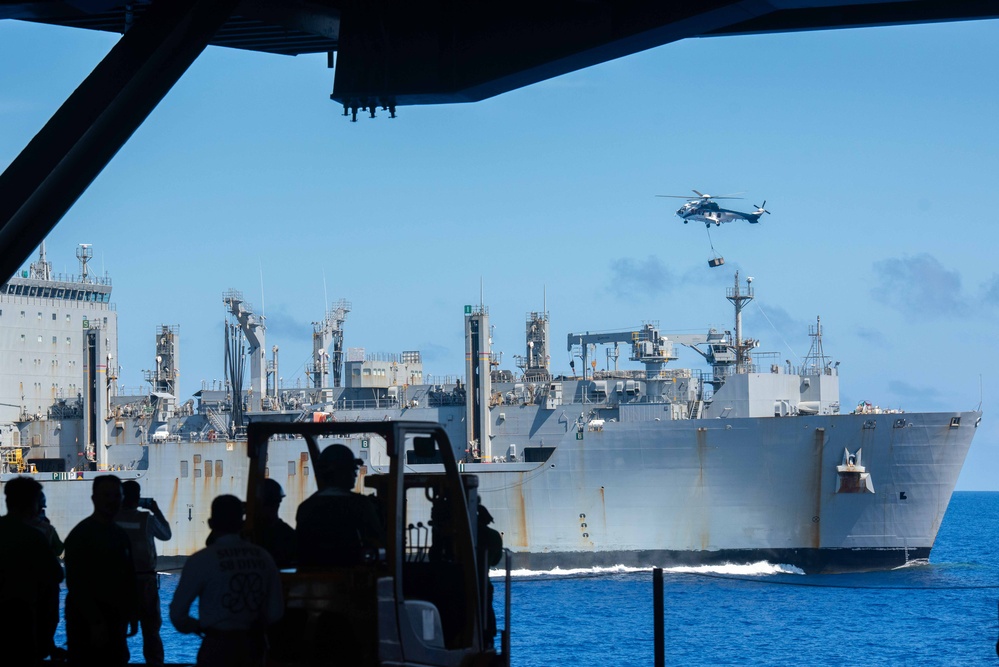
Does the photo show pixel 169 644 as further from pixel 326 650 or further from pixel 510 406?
pixel 326 650

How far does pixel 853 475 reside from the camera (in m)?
27.9

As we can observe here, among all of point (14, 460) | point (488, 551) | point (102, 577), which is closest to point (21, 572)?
point (102, 577)

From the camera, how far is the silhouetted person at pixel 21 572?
5.22 meters

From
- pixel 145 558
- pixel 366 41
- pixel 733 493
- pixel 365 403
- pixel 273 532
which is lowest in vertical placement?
pixel 733 493

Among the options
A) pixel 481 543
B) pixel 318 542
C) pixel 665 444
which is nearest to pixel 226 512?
pixel 318 542

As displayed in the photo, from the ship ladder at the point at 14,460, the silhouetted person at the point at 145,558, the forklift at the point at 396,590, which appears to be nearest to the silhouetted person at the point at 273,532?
the forklift at the point at 396,590

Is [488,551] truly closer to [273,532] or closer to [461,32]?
[273,532]

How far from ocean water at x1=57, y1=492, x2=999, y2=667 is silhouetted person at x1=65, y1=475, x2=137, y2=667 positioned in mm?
9237

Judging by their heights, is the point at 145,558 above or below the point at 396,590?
below

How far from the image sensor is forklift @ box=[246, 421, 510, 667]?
15.7ft

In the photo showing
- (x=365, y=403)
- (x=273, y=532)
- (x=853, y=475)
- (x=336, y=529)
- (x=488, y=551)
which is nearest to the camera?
(x=336, y=529)

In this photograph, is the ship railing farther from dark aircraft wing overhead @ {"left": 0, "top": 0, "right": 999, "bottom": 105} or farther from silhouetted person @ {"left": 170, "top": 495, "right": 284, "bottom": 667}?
silhouetted person @ {"left": 170, "top": 495, "right": 284, "bottom": 667}

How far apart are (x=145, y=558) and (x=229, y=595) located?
2427mm

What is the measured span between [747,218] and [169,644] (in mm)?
28060
